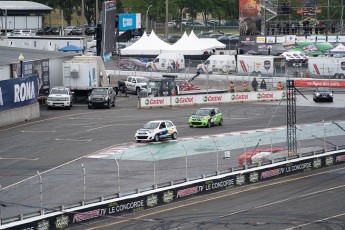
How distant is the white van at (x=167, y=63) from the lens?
9150cm

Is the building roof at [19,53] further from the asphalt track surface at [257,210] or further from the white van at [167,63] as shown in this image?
the asphalt track surface at [257,210]

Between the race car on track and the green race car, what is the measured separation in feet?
19.3

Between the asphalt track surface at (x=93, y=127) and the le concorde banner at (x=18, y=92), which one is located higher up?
the le concorde banner at (x=18, y=92)

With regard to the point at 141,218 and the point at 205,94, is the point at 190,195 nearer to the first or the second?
the point at 141,218

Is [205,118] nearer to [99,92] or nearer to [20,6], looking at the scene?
[99,92]

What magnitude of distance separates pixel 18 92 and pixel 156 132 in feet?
39.9

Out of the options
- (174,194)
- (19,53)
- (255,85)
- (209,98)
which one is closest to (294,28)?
(255,85)

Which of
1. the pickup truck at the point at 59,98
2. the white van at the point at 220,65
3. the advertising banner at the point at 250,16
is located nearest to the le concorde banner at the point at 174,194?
the pickup truck at the point at 59,98

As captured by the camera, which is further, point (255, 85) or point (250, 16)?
point (250, 16)

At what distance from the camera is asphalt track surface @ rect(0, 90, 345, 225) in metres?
44.8

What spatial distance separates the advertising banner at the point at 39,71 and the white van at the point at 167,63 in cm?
A: 2368

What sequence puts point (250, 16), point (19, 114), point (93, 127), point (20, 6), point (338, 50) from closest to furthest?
point (93, 127), point (19, 114), point (338, 50), point (250, 16), point (20, 6)

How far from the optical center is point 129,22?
127 metres

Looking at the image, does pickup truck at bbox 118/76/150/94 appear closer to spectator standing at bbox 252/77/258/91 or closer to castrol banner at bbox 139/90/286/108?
castrol banner at bbox 139/90/286/108
